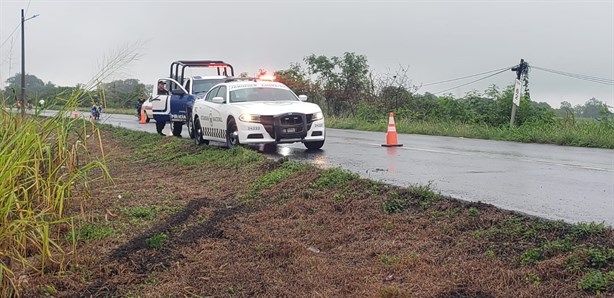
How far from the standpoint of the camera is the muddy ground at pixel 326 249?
4.75 meters

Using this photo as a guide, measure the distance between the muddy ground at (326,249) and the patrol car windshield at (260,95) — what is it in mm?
5803

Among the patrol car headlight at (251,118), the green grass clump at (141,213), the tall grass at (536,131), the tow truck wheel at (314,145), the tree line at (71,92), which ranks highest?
the tree line at (71,92)

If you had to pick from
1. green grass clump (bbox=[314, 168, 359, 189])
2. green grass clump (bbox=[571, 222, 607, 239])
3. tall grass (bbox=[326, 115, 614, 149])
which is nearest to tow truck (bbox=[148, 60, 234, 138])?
tall grass (bbox=[326, 115, 614, 149])

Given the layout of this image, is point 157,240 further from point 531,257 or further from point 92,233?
point 531,257

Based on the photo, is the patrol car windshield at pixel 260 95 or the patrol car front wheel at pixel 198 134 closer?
the patrol car windshield at pixel 260 95

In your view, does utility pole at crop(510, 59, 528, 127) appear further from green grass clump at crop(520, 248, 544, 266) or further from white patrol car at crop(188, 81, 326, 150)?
green grass clump at crop(520, 248, 544, 266)

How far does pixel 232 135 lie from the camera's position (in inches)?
535

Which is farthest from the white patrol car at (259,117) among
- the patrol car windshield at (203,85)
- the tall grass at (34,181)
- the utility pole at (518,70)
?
the utility pole at (518,70)

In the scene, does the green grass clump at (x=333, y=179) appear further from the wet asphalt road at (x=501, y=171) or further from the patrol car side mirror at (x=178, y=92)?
the patrol car side mirror at (x=178, y=92)

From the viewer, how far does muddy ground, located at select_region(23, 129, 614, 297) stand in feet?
15.6

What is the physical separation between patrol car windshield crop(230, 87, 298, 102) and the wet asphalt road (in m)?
1.15

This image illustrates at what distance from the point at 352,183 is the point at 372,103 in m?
25.0

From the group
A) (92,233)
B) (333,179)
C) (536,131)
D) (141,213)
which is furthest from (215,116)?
(536,131)

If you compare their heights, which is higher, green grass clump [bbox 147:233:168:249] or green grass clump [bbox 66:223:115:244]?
green grass clump [bbox 147:233:168:249]
